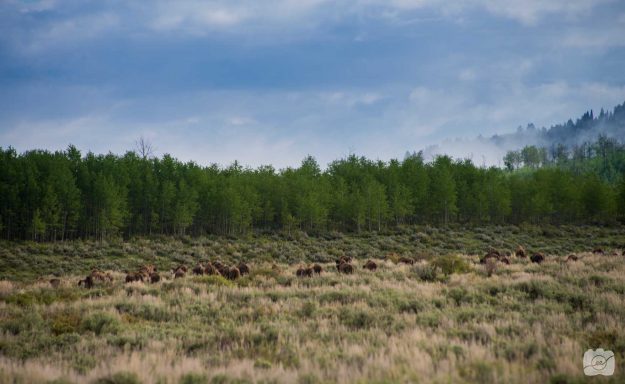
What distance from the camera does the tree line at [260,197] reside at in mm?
48438

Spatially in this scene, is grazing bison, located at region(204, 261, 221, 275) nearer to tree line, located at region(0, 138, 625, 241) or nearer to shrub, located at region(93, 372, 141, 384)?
shrub, located at region(93, 372, 141, 384)

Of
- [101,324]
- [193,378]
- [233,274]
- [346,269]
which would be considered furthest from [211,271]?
[193,378]

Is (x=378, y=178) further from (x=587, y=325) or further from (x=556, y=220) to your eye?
(x=587, y=325)

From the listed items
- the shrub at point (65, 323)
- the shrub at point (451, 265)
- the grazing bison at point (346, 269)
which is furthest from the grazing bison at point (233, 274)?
the shrub at point (451, 265)

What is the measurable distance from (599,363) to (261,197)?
5720cm

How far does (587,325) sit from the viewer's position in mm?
8430

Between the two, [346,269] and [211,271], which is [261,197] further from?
[346,269]

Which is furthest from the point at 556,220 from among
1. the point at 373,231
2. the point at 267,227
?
the point at 267,227

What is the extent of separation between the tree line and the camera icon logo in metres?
51.6

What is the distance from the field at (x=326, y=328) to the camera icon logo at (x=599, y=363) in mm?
119

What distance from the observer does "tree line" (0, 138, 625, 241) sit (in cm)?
4844

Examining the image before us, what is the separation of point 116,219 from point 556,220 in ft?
248

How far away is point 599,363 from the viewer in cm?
586

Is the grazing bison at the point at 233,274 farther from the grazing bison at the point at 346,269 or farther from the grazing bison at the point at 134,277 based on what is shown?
the grazing bison at the point at 346,269
